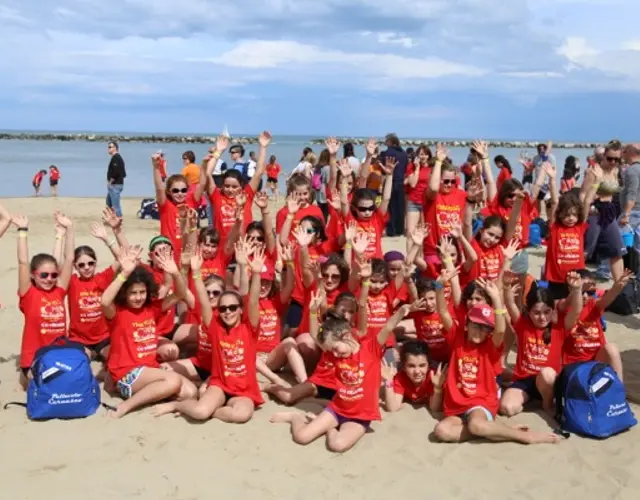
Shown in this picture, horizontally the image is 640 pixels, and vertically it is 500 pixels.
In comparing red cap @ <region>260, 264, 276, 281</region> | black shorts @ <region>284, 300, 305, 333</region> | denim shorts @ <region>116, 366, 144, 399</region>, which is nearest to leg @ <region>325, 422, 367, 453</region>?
denim shorts @ <region>116, 366, 144, 399</region>

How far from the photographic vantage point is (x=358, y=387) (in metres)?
5.52

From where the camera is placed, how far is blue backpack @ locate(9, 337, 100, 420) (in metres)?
5.52

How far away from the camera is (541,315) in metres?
5.89

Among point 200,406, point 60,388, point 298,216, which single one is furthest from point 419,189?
point 60,388

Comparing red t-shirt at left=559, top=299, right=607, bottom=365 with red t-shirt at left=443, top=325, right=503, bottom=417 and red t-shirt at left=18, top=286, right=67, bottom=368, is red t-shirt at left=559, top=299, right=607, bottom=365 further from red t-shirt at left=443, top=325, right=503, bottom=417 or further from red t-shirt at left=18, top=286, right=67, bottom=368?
red t-shirt at left=18, top=286, right=67, bottom=368

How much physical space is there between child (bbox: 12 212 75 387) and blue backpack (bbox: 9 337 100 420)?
49 cm

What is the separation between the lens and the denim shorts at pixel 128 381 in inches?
230

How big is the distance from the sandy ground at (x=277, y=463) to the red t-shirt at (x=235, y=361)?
0.90 ft

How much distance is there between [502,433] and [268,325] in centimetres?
256

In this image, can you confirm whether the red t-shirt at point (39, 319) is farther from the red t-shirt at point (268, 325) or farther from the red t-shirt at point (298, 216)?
the red t-shirt at point (298, 216)

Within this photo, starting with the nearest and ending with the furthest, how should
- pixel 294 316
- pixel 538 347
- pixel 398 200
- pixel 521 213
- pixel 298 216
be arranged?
1. pixel 538 347
2. pixel 294 316
3. pixel 521 213
4. pixel 298 216
5. pixel 398 200

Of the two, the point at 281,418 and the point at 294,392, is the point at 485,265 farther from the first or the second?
the point at 281,418

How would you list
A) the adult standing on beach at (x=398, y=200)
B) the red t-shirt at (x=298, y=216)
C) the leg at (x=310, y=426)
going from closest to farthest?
the leg at (x=310, y=426) < the red t-shirt at (x=298, y=216) < the adult standing on beach at (x=398, y=200)

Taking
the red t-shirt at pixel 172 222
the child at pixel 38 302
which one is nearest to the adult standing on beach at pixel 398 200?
the red t-shirt at pixel 172 222
